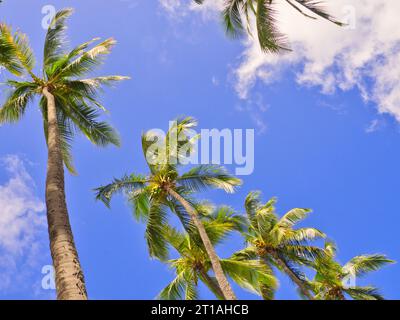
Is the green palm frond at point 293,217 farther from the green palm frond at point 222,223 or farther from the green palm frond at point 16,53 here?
the green palm frond at point 16,53

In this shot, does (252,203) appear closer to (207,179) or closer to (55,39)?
(207,179)

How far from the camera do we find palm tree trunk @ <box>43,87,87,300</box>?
22.7 feet

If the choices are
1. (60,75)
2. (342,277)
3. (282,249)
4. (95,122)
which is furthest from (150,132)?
(342,277)

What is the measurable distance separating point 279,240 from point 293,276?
1763 mm

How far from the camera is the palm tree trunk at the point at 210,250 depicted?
13.4 m

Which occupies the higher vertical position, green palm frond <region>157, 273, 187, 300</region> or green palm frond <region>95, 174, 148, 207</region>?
green palm frond <region>95, 174, 148, 207</region>

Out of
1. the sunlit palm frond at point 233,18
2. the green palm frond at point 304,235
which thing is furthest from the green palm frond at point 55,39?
the green palm frond at point 304,235

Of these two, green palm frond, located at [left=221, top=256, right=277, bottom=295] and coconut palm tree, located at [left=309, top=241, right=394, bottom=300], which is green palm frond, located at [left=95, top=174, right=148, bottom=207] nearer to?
green palm frond, located at [left=221, top=256, right=277, bottom=295]

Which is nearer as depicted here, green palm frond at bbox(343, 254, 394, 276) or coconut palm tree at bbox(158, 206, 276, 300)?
coconut palm tree at bbox(158, 206, 276, 300)

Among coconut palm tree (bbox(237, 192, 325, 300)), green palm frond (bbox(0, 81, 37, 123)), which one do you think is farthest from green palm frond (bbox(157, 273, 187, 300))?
green palm frond (bbox(0, 81, 37, 123))

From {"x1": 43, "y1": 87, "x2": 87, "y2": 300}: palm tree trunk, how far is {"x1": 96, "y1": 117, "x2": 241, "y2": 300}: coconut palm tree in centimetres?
693

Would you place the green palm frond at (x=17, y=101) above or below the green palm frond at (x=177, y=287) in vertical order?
above

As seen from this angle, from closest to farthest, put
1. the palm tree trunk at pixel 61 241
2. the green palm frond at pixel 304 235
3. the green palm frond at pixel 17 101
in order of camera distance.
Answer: the palm tree trunk at pixel 61 241 < the green palm frond at pixel 17 101 < the green palm frond at pixel 304 235
